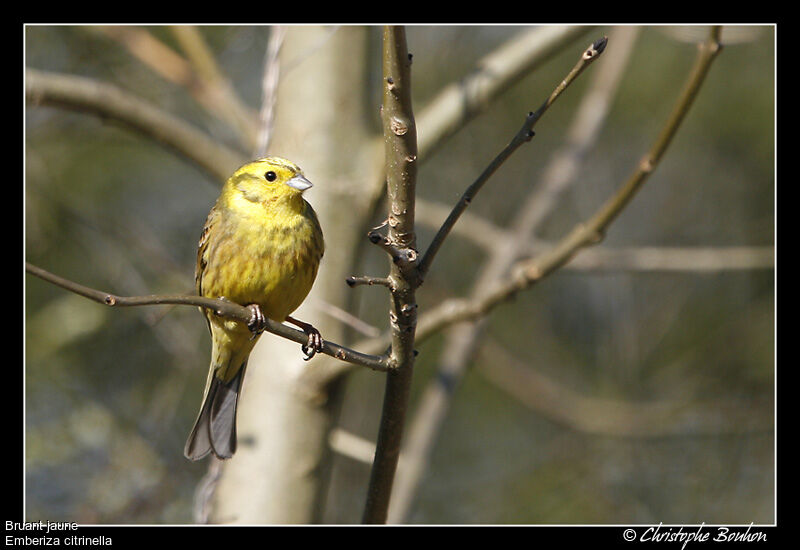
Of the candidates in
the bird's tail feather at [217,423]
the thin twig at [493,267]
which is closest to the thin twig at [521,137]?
the bird's tail feather at [217,423]

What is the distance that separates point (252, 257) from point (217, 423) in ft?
2.10

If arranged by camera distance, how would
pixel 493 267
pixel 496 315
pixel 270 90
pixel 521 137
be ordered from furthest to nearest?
pixel 496 315, pixel 493 267, pixel 270 90, pixel 521 137

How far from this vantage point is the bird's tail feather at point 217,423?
9.93ft

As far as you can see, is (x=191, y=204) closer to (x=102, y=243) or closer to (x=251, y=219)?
(x=102, y=243)

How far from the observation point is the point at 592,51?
5.61 feet

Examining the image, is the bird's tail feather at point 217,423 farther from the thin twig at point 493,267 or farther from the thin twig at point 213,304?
the thin twig at point 493,267

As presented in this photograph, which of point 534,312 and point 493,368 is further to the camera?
point 534,312

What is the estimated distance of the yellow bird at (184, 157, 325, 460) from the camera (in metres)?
2.89

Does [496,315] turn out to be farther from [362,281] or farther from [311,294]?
[362,281]

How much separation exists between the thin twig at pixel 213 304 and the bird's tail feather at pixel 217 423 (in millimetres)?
975

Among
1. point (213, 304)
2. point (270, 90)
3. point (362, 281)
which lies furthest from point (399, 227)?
point (270, 90)

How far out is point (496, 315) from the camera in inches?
255

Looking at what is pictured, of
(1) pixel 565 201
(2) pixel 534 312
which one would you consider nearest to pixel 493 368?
(2) pixel 534 312

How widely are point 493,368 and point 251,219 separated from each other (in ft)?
9.99
